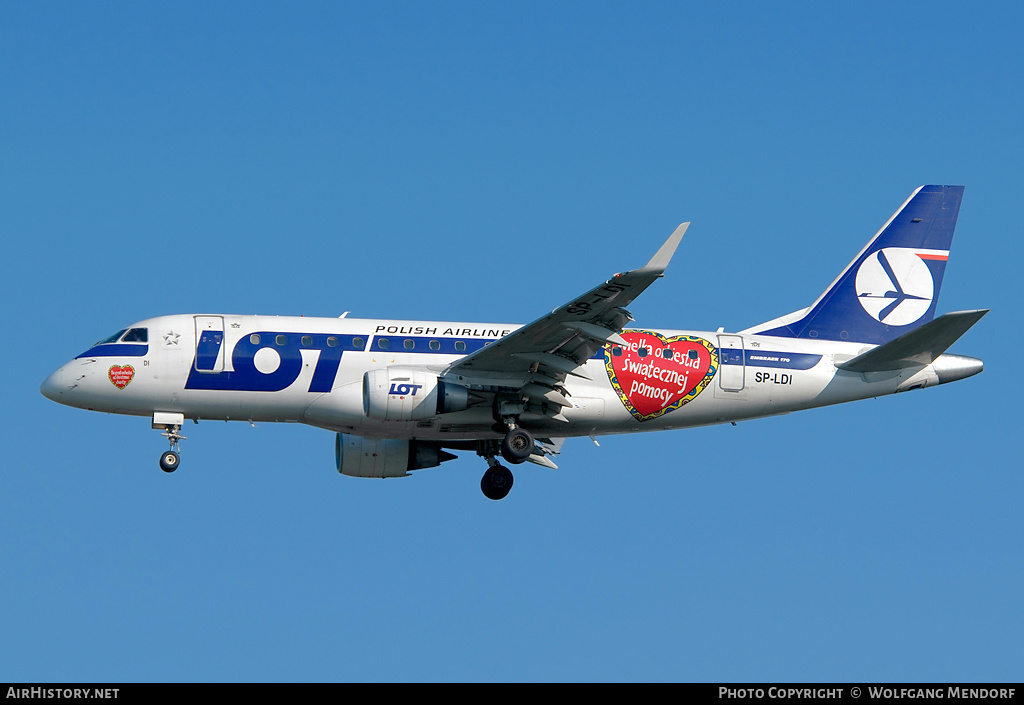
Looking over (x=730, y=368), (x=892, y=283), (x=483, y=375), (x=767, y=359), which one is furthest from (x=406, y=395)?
(x=892, y=283)

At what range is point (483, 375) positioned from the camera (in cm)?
3453

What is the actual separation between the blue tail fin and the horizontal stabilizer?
1909 mm

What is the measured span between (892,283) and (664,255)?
12.9 meters

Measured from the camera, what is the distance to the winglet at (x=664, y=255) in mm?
29500

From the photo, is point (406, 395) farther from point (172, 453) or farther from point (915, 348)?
point (915, 348)

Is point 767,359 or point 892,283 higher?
point 892,283

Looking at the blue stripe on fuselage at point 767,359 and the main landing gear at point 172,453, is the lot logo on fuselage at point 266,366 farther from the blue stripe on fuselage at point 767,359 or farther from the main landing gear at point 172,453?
the blue stripe on fuselage at point 767,359

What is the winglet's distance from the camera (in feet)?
96.8

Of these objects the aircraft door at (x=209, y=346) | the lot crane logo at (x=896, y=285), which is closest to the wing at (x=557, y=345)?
the aircraft door at (x=209, y=346)

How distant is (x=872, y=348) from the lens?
37.9 meters

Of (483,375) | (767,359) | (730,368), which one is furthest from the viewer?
(767,359)

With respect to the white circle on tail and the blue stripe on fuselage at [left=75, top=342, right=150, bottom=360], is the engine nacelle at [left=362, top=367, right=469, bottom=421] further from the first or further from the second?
the white circle on tail

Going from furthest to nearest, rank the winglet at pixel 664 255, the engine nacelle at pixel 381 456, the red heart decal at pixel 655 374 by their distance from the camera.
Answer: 1. the engine nacelle at pixel 381 456
2. the red heart decal at pixel 655 374
3. the winglet at pixel 664 255
